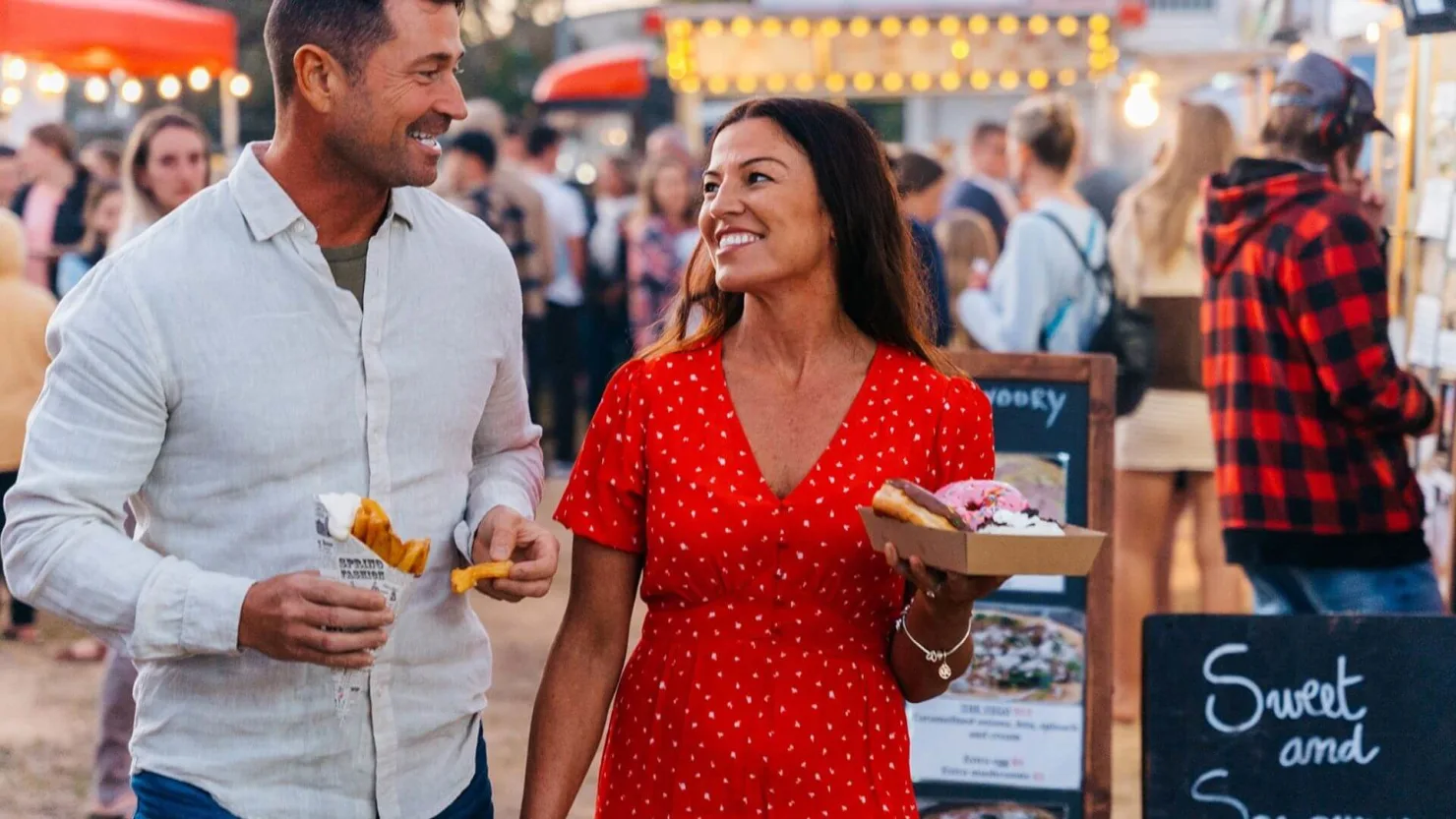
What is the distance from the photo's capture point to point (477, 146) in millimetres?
Result: 10180

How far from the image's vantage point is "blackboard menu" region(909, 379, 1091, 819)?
4559mm

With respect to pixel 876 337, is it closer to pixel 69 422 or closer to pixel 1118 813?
pixel 69 422

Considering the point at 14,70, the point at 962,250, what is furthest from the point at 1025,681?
the point at 14,70

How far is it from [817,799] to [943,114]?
72.8 feet

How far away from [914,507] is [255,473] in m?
0.95

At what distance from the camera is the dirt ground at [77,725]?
6.08 m

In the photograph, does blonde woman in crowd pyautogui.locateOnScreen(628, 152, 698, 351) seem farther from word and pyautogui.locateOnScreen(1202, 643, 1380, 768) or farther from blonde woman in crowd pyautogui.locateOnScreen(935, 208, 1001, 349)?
word and pyautogui.locateOnScreen(1202, 643, 1380, 768)

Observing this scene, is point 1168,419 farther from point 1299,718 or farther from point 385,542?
point 385,542

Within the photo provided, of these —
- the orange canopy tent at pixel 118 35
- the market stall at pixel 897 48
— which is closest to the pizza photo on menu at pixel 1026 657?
the orange canopy tent at pixel 118 35

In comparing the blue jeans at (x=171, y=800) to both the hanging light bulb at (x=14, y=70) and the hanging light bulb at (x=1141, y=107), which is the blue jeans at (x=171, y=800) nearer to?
the hanging light bulb at (x=1141, y=107)

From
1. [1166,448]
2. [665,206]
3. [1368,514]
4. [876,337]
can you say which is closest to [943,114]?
[665,206]

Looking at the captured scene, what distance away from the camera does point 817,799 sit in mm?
2742

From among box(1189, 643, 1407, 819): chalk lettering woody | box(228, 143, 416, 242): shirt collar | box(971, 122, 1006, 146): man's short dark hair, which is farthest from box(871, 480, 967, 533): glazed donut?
box(971, 122, 1006, 146): man's short dark hair

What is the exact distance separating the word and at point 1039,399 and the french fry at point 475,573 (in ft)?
7.42
